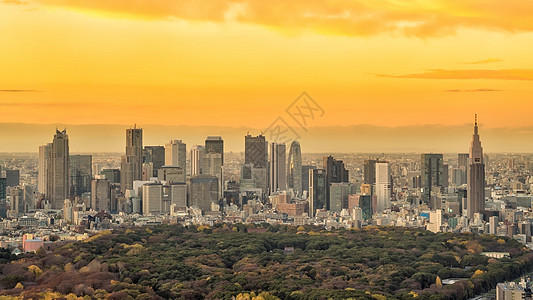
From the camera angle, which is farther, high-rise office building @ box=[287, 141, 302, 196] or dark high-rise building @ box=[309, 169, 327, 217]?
high-rise office building @ box=[287, 141, 302, 196]

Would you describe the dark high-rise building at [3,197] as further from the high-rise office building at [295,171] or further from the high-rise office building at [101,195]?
the high-rise office building at [295,171]

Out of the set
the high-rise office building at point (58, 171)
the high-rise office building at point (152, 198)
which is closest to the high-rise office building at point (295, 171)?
the high-rise office building at point (152, 198)

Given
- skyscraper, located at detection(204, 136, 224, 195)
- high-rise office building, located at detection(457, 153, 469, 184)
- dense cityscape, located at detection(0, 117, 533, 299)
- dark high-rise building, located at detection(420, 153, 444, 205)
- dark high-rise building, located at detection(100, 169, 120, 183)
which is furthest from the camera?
Answer: skyscraper, located at detection(204, 136, 224, 195)

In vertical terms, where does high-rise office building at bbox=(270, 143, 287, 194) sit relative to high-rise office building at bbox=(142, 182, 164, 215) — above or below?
Answer: above

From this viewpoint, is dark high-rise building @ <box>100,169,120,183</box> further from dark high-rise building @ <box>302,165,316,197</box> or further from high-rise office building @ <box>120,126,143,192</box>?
dark high-rise building @ <box>302,165,316,197</box>

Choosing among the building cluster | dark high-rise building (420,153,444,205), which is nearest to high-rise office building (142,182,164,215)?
the building cluster

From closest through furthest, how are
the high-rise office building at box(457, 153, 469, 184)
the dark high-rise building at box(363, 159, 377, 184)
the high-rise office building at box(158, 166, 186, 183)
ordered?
1. the high-rise office building at box(457, 153, 469, 184)
2. the dark high-rise building at box(363, 159, 377, 184)
3. the high-rise office building at box(158, 166, 186, 183)
